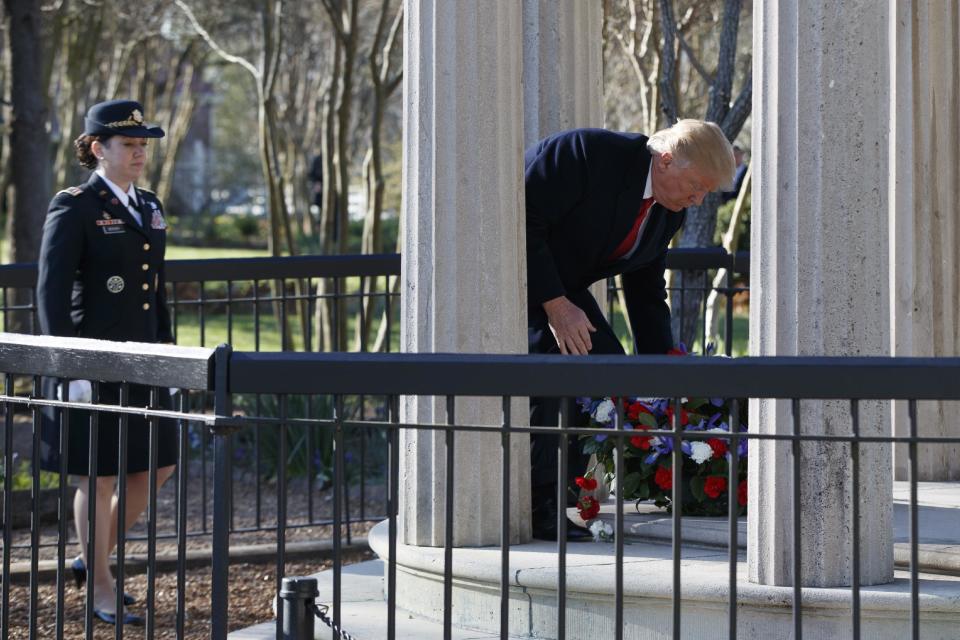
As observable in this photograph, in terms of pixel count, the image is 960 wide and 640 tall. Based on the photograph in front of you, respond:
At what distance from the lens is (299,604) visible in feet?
10.8

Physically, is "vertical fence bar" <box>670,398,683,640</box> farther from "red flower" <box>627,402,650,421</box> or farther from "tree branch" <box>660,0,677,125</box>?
"tree branch" <box>660,0,677,125</box>

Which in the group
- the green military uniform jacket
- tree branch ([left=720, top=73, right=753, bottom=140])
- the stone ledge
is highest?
tree branch ([left=720, top=73, right=753, bottom=140])

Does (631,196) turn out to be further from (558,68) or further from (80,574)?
(80,574)

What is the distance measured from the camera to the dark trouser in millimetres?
5047

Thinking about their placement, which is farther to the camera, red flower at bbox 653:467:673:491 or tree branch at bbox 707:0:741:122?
tree branch at bbox 707:0:741:122

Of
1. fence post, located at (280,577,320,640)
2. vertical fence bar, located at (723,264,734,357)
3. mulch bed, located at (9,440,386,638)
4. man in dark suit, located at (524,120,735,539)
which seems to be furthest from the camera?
vertical fence bar, located at (723,264,734,357)

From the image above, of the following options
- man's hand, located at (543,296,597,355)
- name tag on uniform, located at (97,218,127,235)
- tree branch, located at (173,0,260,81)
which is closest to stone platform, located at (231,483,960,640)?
man's hand, located at (543,296,597,355)

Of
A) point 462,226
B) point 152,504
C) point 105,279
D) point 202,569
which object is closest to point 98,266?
point 105,279

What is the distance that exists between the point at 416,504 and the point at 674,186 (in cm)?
131

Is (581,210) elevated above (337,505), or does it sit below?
above

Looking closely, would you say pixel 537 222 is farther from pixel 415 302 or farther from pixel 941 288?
pixel 941 288

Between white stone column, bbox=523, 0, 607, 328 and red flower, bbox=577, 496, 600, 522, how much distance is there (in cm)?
132

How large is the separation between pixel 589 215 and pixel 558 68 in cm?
68

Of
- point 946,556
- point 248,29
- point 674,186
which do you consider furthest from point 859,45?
point 248,29
